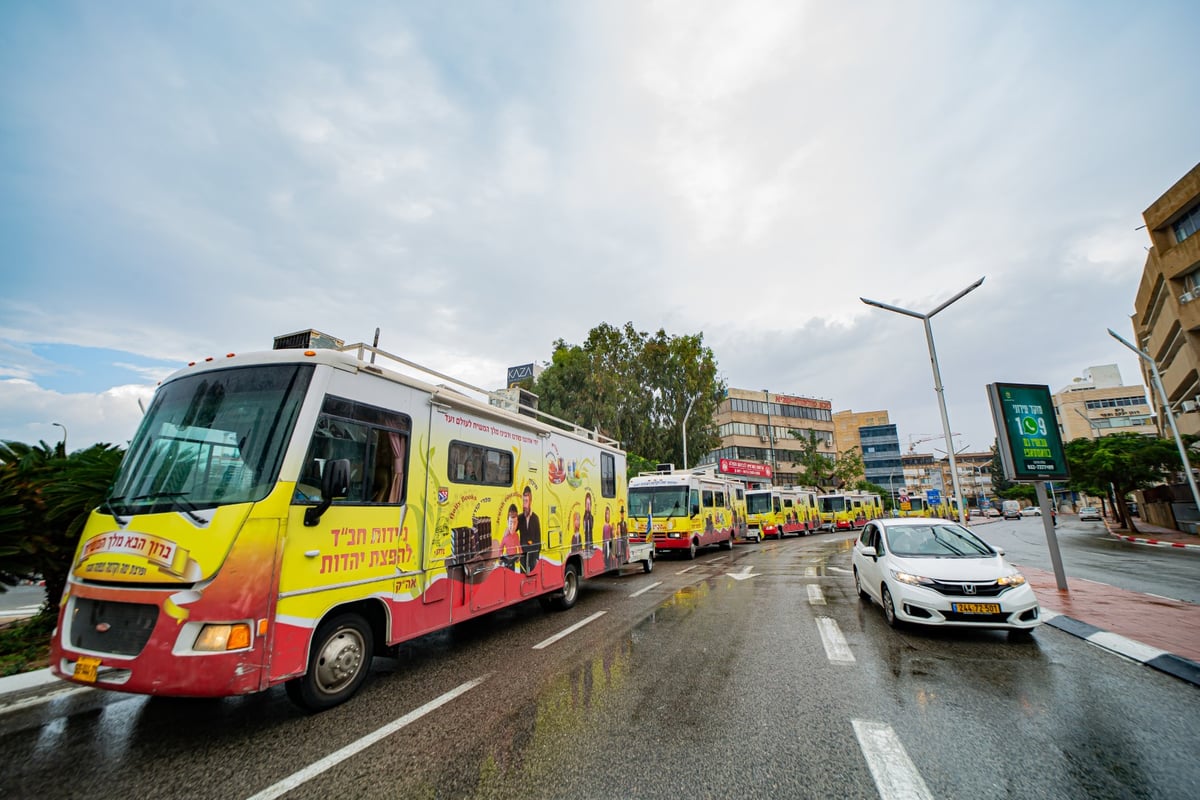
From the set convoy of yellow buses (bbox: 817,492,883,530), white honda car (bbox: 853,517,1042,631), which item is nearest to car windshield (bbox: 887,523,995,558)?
white honda car (bbox: 853,517,1042,631)

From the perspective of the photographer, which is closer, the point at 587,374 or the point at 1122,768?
the point at 1122,768

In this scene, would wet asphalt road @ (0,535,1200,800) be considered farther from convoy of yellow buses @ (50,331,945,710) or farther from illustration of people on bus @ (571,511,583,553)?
illustration of people on bus @ (571,511,583,553)

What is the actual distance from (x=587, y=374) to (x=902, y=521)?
24.9 m

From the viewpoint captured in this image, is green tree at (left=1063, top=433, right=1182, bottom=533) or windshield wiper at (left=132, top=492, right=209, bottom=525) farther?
green tree at (left=1063, top=433, right=1182, bottom=533)

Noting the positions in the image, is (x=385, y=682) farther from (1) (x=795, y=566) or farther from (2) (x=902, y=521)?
(1) (x=795, y=566)

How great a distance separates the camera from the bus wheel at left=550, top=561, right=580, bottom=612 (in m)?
8.93

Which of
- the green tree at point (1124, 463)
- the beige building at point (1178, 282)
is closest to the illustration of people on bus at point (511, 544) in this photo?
the green tree at point (1124, 463)

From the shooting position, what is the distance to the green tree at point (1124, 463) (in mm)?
26141

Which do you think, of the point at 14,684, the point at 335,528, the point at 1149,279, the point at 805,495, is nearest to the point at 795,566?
the point at 335,528

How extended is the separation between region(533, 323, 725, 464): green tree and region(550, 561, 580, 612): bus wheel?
70.7 feet

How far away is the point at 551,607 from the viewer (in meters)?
8.98

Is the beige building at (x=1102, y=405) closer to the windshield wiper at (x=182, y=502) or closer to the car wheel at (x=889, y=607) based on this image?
the car wheel at (x=889, y=607)

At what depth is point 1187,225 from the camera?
24.7m

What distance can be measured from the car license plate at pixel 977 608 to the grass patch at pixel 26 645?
10.7 m
